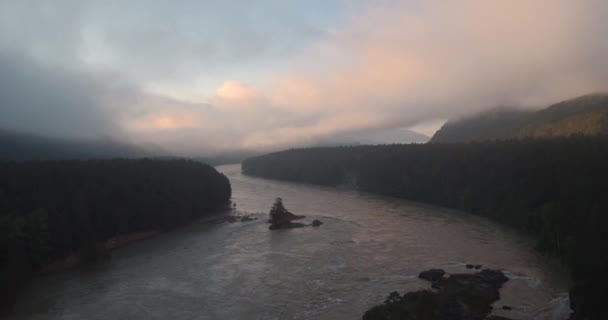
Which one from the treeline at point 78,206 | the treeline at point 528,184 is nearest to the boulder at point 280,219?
the treeline at point 78,206

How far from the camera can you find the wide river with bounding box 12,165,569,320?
26.6m

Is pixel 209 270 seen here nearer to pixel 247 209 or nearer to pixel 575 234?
pixel 575 234

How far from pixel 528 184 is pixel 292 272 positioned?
30974 mm

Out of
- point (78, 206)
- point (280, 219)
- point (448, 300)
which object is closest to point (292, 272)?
point (448, 300)

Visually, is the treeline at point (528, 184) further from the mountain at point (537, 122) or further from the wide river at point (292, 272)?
the mountain at point (537, 122)

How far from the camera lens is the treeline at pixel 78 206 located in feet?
121

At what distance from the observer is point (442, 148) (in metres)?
80.9

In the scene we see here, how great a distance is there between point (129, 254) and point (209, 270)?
12526 millimetres

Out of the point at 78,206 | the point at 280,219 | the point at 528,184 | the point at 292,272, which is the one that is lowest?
the point at 292,272

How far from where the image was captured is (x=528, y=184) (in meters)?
50.0

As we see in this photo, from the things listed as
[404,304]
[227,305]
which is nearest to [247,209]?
[227,305]

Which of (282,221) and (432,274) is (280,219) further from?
(432,274)

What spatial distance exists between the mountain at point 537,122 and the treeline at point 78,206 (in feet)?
219

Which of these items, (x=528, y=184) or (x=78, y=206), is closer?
(x=78, y=206)
